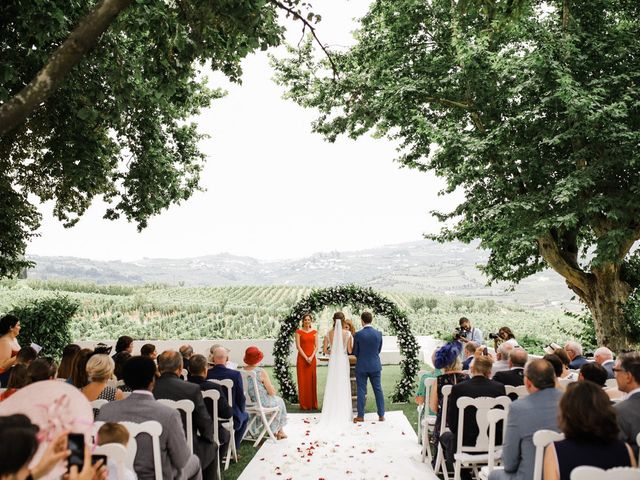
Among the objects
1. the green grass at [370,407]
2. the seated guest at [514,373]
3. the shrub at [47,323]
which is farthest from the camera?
the shrub at [47,323]

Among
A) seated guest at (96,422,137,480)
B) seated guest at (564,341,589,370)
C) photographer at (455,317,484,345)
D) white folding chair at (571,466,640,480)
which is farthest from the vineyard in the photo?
white folding chair at (571,466,640,480)

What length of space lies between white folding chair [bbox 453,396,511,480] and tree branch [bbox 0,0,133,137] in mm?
5395

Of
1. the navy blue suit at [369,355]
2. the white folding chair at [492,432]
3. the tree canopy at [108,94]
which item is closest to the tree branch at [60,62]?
the tree canopy at [108,94]

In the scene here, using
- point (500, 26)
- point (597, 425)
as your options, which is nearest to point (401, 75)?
point (500, 26)

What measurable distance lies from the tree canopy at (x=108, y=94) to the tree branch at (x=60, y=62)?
1 cm

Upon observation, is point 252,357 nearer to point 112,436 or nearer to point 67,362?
point 67,362

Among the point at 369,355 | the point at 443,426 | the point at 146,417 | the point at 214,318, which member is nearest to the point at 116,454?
the point at 146,417

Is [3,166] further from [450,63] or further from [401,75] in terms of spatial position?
[450,63]

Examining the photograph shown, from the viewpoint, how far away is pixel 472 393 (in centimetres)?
536

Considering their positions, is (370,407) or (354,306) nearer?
(370,407)

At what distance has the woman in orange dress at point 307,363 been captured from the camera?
1090cm

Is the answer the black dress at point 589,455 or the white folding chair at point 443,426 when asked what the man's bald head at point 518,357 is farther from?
the black dress at point 589,455

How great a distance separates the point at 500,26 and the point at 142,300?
31.6m

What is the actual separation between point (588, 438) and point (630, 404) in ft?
4.91
